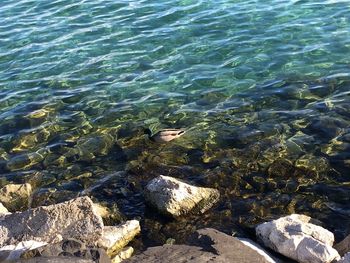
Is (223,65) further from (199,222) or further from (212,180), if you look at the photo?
(199,222)

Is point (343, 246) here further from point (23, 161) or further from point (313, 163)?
point (23, 161)

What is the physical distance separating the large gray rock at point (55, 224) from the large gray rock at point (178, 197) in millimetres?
1320

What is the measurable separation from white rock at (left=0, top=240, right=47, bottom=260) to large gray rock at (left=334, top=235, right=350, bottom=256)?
4.53m

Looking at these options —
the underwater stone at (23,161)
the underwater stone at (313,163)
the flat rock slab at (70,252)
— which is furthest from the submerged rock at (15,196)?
the underwater stone at (313,163)

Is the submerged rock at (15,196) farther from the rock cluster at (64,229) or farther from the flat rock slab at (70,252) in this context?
the flat rock slab at (70,252)

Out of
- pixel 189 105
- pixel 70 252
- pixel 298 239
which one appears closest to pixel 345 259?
pixel 298 239

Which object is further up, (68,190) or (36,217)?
(36,217)

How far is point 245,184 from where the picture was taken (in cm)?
959

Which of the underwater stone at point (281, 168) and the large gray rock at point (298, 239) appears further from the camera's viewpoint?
the underwater stone at point (281, 168)

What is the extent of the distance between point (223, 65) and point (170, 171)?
524 centimetres

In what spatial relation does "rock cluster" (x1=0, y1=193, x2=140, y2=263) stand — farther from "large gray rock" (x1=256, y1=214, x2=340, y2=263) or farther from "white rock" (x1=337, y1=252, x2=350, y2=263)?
"white rock" (x1=337, y1=252, x2=350, y2=263)

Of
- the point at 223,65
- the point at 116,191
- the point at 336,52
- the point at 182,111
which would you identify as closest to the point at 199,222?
the point at 116,191

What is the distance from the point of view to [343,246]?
7531 mm

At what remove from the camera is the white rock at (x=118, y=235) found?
26.3 ft
